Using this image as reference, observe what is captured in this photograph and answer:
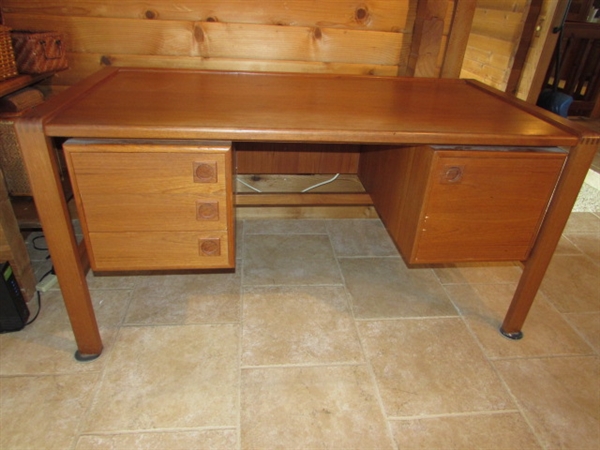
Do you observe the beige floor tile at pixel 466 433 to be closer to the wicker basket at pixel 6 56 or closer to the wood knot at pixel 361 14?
the wood knot at pixel 361 14

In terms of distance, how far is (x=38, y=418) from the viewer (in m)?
1.08

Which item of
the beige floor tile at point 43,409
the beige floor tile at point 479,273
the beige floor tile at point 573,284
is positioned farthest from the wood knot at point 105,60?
the beige floor tile at point 573,284

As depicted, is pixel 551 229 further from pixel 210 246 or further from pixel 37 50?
pixel 37 50

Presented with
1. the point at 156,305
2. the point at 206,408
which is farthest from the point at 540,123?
the point at 156,305

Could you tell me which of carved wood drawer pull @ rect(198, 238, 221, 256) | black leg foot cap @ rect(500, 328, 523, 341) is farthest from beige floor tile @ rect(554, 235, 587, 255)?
carved wood drawer pull @ rect(198, 238, 221, 256)

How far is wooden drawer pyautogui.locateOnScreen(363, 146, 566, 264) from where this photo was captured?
3.60 ft

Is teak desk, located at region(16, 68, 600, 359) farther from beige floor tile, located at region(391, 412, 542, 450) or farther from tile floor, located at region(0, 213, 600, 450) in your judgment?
beige floor tile, located at region(391, 412, 542, 450)

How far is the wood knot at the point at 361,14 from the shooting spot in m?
1.62

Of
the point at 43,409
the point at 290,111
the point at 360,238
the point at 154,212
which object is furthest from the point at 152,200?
the point at 360,238

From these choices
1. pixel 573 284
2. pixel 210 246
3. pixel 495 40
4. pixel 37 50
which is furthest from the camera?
pixel 495 40

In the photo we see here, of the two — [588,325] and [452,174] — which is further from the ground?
[452,174]

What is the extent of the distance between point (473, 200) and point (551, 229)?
28cm

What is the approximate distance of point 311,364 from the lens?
4.19ft

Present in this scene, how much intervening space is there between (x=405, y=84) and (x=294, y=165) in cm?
65
